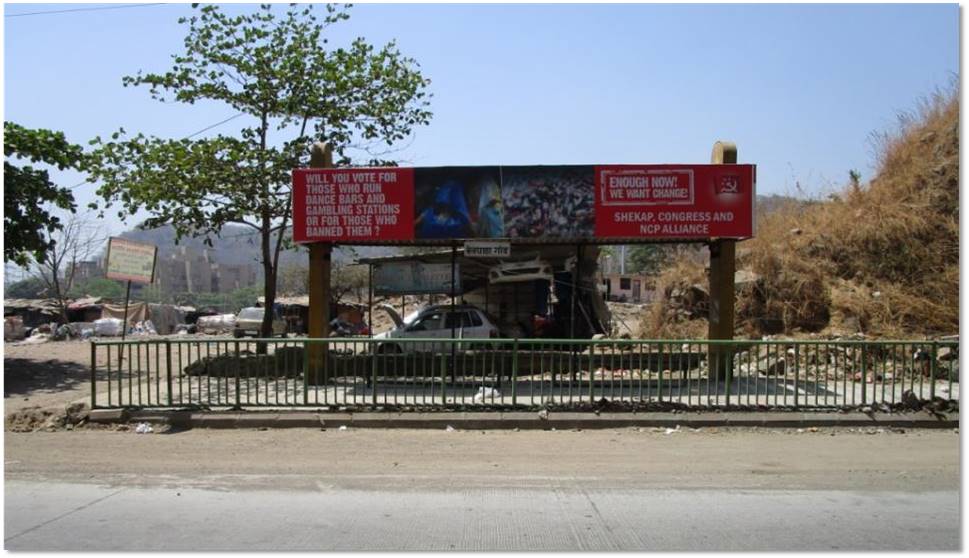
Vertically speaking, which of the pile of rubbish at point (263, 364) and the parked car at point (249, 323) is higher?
the pile of rubbish at point (263, 364)

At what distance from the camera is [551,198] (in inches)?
519

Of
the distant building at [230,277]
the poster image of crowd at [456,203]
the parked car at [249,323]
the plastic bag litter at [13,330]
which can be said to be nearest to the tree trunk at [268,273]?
the poster image of crowd at [456,203]

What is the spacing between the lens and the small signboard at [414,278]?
1820 centimetres

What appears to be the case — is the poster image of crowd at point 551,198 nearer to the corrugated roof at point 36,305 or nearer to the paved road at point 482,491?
the paved road at point 482,491

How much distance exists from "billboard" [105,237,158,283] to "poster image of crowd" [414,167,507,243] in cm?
776

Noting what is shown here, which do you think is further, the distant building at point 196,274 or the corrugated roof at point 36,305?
the distant building at point 196,274

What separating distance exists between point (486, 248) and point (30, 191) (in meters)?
9.78

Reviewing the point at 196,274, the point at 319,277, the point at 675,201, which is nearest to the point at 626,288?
the point at 675,201

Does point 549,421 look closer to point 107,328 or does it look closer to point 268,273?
point 268,273

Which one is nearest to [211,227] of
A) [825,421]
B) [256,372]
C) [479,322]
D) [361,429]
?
[479,322]

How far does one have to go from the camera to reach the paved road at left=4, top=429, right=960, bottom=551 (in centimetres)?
530

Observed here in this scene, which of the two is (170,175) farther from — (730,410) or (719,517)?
(719,517)

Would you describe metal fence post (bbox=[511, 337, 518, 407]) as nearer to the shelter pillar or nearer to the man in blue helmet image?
the man in blue helmet image

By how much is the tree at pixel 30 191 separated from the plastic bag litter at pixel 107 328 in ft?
63.2
